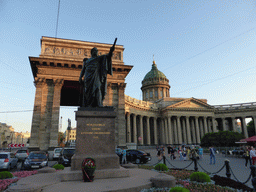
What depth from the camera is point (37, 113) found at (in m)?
26.1

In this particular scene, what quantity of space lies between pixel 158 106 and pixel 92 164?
68.9 metres

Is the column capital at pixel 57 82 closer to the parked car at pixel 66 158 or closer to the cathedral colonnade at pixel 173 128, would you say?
the parked car at pixel 66 158

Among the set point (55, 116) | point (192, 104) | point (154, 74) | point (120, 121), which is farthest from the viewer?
point (154, 74)

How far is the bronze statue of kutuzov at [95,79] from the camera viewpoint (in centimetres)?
944

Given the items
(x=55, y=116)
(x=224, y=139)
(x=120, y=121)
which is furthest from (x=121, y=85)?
(x=224, y=139)

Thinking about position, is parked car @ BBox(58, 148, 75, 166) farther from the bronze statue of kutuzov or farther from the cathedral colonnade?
the cathedral colonnade

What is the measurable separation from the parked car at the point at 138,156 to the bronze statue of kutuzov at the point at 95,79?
13676 mm

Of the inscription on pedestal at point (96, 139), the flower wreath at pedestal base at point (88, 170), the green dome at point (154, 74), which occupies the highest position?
the green dome at point (154, 74)

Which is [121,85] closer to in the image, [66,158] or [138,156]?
[138,156]

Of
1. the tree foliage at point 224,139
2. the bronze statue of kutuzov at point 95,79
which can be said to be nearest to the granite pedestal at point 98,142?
the bronze statue of kutuzov at point 95,79

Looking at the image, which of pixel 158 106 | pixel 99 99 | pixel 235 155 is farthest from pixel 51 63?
pixel 158 106

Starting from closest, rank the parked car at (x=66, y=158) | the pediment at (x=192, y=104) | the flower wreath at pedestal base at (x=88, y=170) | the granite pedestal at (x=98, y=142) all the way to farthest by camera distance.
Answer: the flower wreath at pedestal base at (x=88, y=170), the granite pedestal at (x=98, y=142), the parked car at (x=66, y=158), the pediment at (x=192, y=104)

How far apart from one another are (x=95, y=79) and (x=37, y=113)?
66.5ft

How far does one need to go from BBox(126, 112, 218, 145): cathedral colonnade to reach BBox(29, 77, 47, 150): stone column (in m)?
41.9
